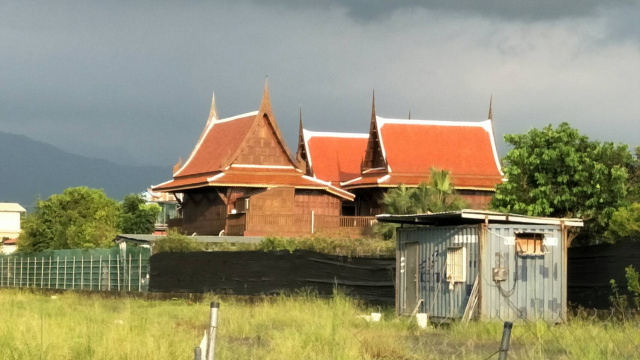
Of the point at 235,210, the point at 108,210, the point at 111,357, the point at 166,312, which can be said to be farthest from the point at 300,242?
the point at 111,357

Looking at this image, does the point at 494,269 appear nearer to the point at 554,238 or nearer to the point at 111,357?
the point at 554,238

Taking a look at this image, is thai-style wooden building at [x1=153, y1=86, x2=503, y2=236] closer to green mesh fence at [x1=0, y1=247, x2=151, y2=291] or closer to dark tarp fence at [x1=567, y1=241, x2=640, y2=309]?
green mesh fence at [x1=0, y1=247, x2=151, y2=291]

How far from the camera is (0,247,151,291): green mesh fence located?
4053cm

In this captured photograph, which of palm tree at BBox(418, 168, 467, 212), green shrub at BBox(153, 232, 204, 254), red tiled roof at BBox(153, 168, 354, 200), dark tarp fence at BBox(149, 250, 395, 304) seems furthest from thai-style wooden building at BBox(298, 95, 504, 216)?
dark tarp fence at BBox(149, 250, 395, 304)

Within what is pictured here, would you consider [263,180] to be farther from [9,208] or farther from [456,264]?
[9,208]

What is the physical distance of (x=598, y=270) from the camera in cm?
2394

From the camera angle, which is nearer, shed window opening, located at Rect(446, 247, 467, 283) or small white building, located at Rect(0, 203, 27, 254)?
shed window opening, located at Rect(446, 247, 467, 283)

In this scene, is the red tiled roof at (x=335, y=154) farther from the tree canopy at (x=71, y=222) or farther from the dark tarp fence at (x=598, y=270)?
the dark tarp fence at (x=598, y=270)

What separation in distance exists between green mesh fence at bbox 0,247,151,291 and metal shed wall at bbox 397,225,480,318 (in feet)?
54.2

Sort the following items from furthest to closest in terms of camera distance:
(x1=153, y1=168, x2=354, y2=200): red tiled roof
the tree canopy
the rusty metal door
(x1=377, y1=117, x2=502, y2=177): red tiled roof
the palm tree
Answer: the tree canopy, (x1=377, y1=117, x2=502, y2=177): red tiled roof, (x1=153, y1=168, x2=354, y2=200): red tiled roof, the palm tree, the rusty metal door

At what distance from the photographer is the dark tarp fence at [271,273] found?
29703 millimetres

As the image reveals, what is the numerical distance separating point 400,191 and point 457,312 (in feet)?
87.2

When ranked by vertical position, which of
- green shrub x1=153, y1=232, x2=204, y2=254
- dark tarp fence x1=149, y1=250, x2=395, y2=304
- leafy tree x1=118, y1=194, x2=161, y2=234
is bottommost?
dark tarp fence x1=149, y1=250, x2=395, y2=304

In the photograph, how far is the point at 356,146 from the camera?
226 ft
